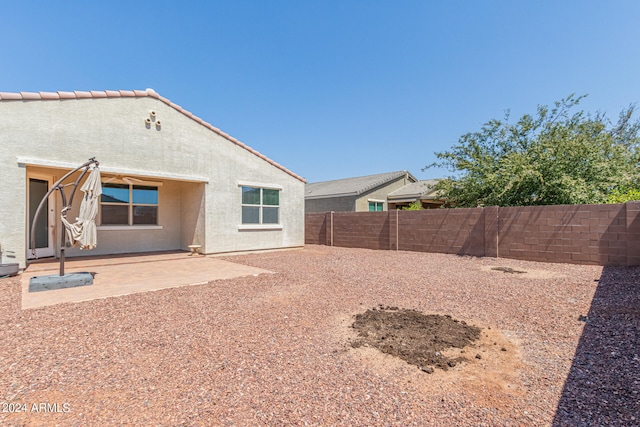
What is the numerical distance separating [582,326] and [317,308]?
4.03 meters

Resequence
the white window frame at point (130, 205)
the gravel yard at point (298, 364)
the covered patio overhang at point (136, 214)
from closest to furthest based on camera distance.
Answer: the gravel yard at point (298, 364) < the covered patio overhang at point (136, 214) < the white window frame at point (130, 205)

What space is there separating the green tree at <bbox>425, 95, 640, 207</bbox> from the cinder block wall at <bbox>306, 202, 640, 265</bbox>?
2.73 meters

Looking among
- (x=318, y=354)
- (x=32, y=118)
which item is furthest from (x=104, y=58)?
(x=318, y=354)

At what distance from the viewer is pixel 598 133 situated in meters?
14.0

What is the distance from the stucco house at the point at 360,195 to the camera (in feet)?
79.9

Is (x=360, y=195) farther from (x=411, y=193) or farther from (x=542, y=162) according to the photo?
(x=542, y=162)

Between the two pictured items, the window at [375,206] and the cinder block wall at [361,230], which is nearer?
the cinder block wall at [361,230]

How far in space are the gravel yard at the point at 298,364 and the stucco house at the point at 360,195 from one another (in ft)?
60.1

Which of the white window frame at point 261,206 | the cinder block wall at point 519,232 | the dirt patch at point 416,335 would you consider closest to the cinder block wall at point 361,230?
the cinder block wall at point 519,232

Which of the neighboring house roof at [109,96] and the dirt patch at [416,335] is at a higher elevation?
the neighboring house roof at [109,96]

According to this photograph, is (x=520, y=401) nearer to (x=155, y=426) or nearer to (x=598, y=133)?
(x=155, y=426)

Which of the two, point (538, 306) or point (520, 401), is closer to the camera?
point (520, 401)

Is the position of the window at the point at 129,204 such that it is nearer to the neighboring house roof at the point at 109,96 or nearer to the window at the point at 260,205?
the neighboring house roof at the point at 109,96

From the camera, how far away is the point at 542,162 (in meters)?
13.2
